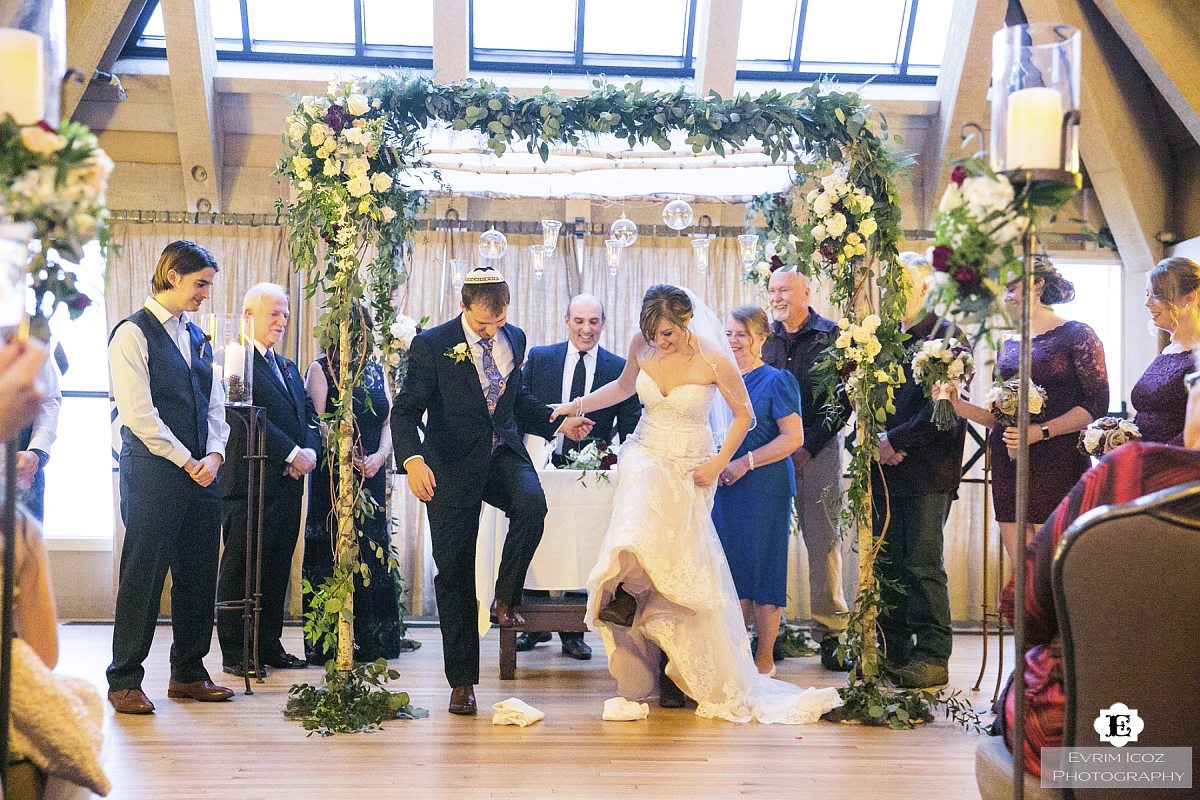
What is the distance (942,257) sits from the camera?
2.80m

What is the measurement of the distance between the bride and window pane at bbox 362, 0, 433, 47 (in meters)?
4.56

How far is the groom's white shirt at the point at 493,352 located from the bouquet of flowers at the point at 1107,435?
2.38 meters

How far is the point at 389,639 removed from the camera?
21.1 feet

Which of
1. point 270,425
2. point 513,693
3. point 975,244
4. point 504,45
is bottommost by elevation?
point 513,693

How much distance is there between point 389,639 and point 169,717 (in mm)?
1671

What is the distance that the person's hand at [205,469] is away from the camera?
194 inches

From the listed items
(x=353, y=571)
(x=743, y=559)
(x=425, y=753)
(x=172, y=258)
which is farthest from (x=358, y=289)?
(x=743, y=559)

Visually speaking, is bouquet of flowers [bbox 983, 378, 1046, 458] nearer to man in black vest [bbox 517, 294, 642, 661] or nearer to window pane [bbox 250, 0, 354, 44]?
man in black vest [bbox 517, 294, 642, 661]

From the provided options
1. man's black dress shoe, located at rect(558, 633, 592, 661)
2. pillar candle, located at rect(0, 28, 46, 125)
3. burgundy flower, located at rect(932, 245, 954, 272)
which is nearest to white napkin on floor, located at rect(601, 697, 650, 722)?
man's black dress shoe, located at rect(558, 633, 592, 661)

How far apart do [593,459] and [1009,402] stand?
219 cm

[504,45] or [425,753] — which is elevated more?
[504,45]

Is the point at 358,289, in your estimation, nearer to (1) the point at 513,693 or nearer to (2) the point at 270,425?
(2) the point at 270,425

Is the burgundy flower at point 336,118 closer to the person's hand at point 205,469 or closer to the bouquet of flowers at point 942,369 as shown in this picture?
the person's hand at point 205,469

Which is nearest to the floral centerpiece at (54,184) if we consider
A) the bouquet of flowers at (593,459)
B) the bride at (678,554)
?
the bride at (678,554)
